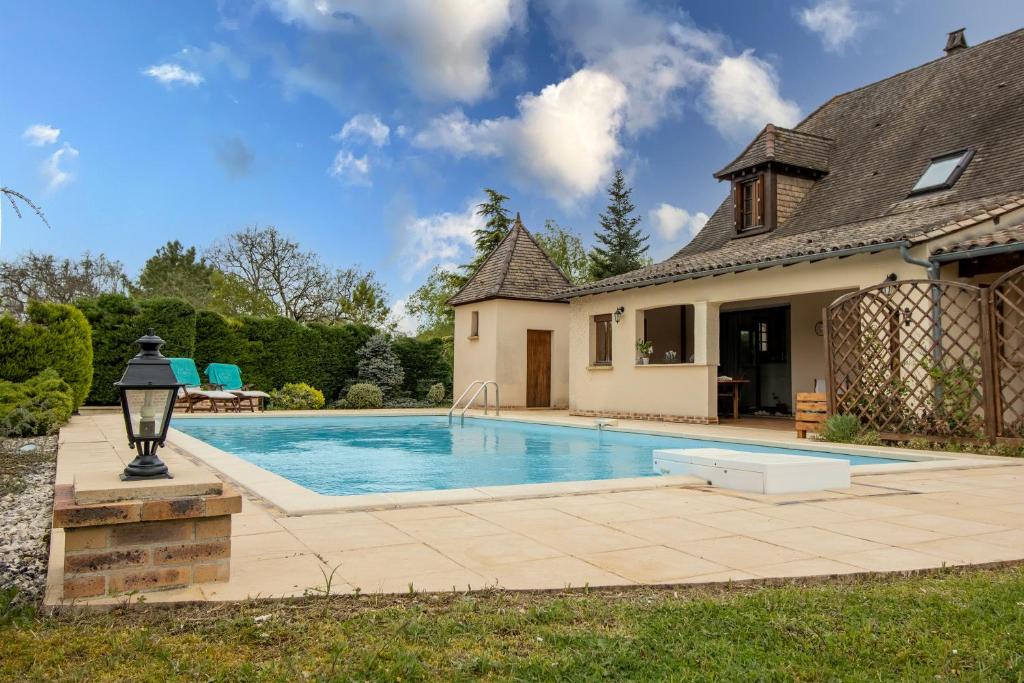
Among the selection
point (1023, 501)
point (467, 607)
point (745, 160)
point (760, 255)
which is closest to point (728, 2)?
point (745, 160)

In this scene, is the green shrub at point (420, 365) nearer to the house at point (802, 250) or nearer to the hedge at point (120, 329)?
the house at point (802, 250)

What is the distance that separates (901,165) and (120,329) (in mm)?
16080

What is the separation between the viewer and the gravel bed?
3.28 meters

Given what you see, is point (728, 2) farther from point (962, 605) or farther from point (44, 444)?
point (962, 605)

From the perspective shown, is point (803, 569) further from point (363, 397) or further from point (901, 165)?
point (363, 397)

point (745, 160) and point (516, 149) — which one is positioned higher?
point (516, 149)

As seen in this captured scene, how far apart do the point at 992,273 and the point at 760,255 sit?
3.10 meters

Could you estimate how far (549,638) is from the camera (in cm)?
248

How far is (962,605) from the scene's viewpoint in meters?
2.82

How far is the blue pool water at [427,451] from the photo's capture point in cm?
799

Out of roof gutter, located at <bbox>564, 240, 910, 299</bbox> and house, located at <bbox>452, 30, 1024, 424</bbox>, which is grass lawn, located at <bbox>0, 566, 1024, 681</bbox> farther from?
roof gutter, located at <bbox>564, 240, 910, 299</bbox>

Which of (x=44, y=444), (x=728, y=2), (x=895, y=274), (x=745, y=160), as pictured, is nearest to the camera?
(x=44, y=444)

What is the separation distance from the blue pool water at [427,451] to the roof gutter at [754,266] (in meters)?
2.85

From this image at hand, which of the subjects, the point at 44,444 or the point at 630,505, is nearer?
the point at 630,505
